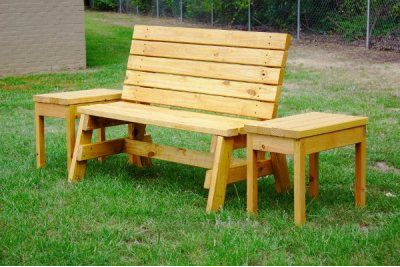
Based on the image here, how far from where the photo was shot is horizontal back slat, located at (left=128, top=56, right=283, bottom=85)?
6.32 metres

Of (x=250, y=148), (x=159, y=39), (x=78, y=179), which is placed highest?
(x=159, y=39)

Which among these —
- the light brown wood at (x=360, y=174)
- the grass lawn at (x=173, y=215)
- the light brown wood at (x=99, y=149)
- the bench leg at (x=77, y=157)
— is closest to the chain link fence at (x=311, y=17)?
the grass lawn at (x=173, y=215)

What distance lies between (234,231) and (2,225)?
1.51 m

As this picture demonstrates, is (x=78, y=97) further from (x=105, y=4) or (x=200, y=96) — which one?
(x=105, y=4)

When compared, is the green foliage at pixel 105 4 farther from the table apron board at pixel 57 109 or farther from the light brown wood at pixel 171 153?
the light brown wood at pixel 171 153

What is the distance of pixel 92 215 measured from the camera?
580cm

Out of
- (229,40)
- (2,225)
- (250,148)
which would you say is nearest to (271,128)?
(250,148)

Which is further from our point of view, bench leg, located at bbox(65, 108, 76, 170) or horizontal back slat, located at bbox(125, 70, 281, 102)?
bench leg, located at bbox(65, 108, 76, 170)

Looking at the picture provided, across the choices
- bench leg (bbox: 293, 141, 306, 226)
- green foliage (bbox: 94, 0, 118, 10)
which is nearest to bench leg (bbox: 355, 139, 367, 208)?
bench leg (bbox: 293, 141, 306, 226)

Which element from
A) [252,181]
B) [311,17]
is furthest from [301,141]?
[311,17]

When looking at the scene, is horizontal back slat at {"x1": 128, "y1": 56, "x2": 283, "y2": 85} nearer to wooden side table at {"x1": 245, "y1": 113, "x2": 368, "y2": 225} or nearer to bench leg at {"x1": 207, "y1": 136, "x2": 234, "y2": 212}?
wooden side table at {"x1": 245, "y1": 113, "x2": 368, "y2": 225}

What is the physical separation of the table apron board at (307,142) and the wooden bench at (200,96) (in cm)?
30

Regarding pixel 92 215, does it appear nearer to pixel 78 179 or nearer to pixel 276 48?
pixel 78 179

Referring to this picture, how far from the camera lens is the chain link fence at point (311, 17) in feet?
60.3
